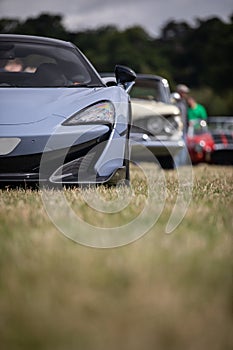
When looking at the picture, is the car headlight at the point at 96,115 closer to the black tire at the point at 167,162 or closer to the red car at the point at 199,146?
the black tire at the point at 167,162

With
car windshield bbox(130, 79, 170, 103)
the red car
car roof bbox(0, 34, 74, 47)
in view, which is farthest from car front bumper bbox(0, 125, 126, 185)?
the red car

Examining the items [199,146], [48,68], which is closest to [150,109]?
[48,68]

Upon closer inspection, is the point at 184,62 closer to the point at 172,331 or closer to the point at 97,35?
the point at 97,35

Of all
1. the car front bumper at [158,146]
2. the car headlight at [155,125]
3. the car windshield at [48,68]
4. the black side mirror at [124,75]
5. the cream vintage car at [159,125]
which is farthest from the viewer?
the car headlight at [155,125]

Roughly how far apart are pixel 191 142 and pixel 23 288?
15.1 metres

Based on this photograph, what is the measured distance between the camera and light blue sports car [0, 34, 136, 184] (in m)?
5.54

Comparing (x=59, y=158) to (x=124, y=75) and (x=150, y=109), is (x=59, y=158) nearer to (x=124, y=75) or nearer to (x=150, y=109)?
(x=124, y=75)

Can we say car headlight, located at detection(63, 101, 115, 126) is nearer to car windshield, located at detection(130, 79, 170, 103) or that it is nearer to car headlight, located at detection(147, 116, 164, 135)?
car headlight, located at detection(147, 116, 164, 135)

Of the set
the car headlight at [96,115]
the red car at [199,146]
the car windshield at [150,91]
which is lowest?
the red car at [199,146]

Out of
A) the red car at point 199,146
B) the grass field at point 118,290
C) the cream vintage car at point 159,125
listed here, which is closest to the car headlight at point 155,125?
the cream vintage car at point 159,125

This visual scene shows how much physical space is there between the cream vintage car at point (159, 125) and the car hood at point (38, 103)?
4.42 metres

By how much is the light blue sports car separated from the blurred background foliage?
7317cm

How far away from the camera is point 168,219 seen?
13.3ft

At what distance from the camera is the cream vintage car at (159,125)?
1090 centimetres
